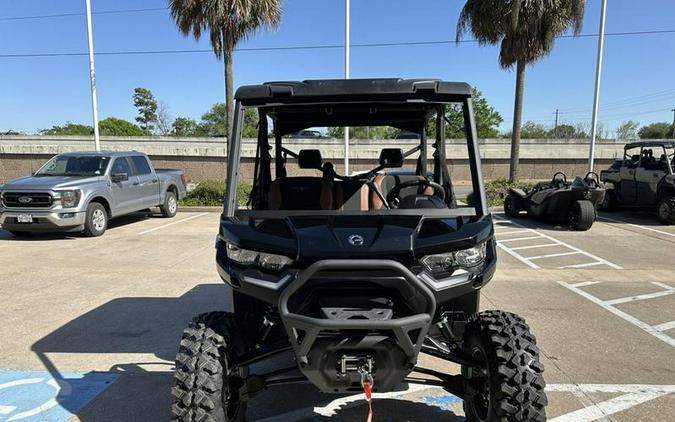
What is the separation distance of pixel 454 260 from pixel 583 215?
9.86 metres

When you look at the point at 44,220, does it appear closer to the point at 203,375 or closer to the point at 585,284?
the point at 203,375

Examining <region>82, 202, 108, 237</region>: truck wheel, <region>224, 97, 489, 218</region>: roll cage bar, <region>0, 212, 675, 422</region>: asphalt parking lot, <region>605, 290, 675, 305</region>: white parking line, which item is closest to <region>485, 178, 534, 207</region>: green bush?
<region>0, 212, 675, 422</region>: asphalt parking lot

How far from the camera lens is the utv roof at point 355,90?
268 cm

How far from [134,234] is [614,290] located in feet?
31.0

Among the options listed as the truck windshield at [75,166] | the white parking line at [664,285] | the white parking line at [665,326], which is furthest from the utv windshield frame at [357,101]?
the truck windshield at [75,166]

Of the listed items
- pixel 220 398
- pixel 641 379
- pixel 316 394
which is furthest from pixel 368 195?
pixel 641 379

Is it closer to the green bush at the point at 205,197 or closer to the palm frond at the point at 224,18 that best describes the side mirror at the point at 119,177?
the green bush at the point at 205,197

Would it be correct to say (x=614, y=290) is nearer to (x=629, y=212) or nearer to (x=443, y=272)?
(x=443, y=272)

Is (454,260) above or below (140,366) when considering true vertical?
above

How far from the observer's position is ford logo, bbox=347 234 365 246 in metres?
2.35

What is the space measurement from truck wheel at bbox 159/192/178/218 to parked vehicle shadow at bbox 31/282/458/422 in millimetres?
7713

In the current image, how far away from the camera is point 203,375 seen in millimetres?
2389

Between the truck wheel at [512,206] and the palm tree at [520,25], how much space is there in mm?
4822

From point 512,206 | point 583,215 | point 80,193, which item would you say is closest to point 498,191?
point 512,206
